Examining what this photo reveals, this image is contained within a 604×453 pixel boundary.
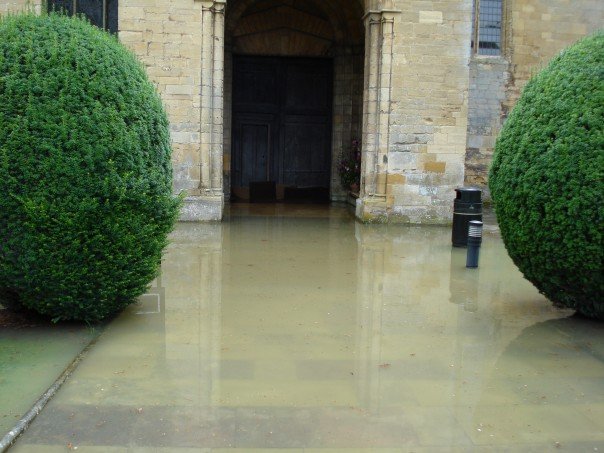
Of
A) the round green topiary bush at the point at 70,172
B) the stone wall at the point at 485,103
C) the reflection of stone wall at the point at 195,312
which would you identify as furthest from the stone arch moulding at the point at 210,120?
the stone wall at the point at 485,103

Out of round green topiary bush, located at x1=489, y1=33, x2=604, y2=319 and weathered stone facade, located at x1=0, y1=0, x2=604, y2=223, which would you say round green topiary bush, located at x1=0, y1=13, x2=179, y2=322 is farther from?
weathered stone facade, located at x1=0, y1=0, x2=604, y2=223

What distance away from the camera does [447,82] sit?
1340 cm

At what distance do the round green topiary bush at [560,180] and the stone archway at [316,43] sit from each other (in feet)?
36.3

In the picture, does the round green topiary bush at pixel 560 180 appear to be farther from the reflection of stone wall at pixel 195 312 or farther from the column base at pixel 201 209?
the column base at pixel 201 209

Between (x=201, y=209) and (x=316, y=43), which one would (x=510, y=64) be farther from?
(x=201, y=209)

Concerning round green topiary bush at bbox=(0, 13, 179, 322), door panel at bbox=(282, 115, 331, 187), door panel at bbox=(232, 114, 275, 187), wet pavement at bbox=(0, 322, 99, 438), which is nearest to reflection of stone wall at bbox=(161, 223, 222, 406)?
round green topiary bush at bbox=(0, 13, 179, 322)

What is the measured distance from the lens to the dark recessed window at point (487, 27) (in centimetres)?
Answer: 1830

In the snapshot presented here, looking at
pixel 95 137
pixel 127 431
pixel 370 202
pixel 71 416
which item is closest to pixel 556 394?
pixel 127 431

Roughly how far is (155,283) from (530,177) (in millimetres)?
4055

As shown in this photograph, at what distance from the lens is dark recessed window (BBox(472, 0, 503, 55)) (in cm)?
1830

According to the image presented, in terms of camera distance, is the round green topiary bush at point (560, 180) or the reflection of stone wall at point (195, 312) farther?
the round green topiary bush at point (560, 180)

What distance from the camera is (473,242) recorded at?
9.23m

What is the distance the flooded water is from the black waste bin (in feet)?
6.74

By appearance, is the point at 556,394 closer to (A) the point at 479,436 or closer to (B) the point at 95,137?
(A) the point at 479,436
